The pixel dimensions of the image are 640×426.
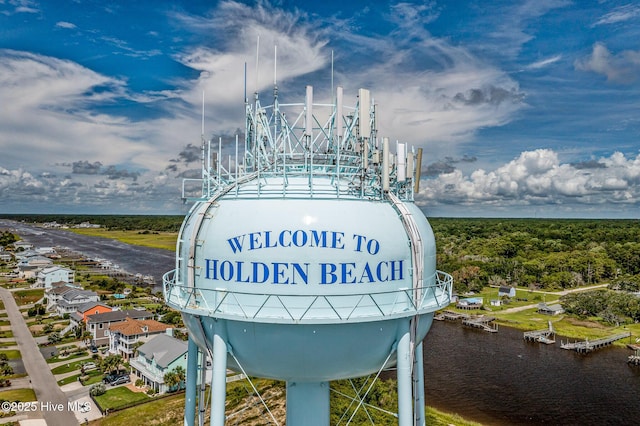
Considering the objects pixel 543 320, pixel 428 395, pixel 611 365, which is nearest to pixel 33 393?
pixel 428 395

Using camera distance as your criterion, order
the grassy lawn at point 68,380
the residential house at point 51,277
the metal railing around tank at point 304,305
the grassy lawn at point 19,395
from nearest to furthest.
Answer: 1. the metal railing around tank at point 304,305
2. the grassy lawn at point 19,395
3. the grassy lawn at point 68,380
4. the residential house at point 51,277

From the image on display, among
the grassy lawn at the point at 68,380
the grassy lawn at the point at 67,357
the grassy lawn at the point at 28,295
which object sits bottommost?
the grassy lawn at the point at 28,295

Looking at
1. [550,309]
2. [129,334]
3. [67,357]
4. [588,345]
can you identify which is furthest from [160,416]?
[550,309]

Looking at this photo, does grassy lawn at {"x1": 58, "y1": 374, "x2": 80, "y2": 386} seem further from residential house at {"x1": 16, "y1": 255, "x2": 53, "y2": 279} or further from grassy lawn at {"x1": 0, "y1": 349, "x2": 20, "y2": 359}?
residential house at {"x1": 16, "y1": 255, "x2": 53, "y2": 279}

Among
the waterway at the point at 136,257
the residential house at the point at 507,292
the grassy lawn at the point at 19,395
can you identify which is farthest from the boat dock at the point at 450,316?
the waterway at the point at 136,257

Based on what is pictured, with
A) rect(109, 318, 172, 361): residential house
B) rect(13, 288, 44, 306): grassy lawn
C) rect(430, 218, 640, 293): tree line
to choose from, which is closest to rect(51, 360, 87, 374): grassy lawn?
rect(109, 318, 172, 361): residential house

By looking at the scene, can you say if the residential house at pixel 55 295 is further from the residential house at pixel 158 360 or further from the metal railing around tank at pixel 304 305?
the metal railing around tank at pixel 304 305

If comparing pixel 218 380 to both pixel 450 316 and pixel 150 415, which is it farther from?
pixel 450 316
